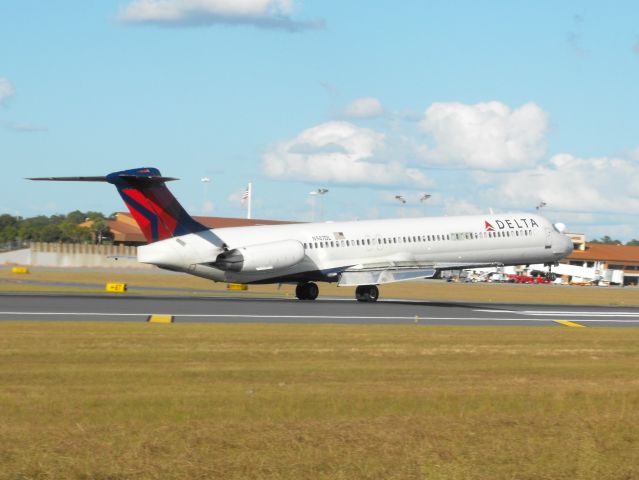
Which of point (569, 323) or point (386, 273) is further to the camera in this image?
point (386, 273)

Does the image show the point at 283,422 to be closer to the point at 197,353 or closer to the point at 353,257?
the point at 197,353

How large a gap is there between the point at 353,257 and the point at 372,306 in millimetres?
4806

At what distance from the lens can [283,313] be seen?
3350 cm

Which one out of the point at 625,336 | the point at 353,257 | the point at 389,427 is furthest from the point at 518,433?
the point at 353,257

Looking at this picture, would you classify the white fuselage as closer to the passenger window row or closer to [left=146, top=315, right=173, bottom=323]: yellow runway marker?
the passenger window row

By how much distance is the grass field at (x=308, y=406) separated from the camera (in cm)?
1063

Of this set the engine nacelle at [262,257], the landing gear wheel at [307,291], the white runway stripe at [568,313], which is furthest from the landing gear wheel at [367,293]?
the white runway stripe at [568,313]

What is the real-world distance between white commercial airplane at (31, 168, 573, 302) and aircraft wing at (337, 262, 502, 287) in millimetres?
43

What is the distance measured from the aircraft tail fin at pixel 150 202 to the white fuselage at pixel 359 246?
0.56 m

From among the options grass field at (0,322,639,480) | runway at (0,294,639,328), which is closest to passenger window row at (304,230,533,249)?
runway at (0,294,639,328)

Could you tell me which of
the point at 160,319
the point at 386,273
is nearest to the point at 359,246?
the point at 386,273

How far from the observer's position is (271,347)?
22219 mm

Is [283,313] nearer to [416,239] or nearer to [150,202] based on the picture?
[150,202]

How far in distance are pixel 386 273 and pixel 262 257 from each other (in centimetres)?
559
